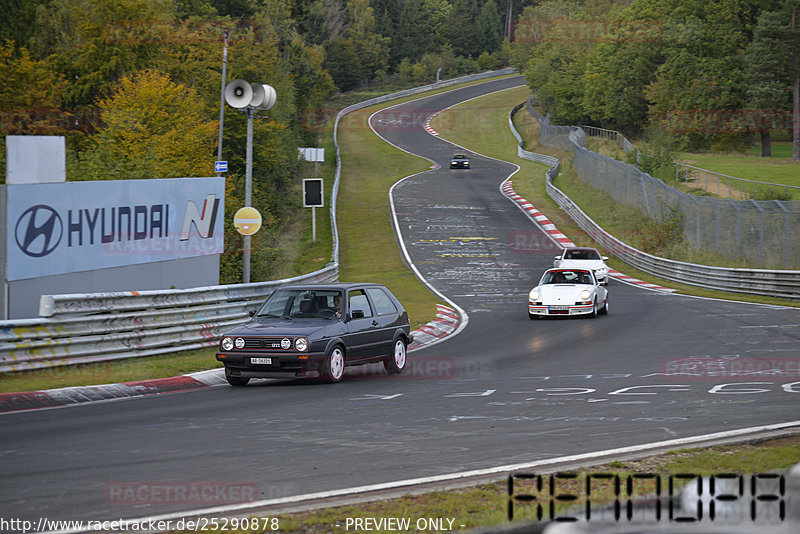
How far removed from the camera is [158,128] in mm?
44344

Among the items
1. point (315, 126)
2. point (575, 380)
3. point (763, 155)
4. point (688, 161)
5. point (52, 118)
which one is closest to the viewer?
point (575, 380)

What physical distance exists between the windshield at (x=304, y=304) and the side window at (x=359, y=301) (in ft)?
0.84

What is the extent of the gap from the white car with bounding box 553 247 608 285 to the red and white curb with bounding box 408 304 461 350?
27.0ft

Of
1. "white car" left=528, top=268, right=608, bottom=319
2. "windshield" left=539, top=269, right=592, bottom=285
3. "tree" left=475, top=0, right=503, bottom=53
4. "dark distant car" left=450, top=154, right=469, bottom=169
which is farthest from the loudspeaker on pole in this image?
"tree" left=475, top=0, right=503, bottom=53

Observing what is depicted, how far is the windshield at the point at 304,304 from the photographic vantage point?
49.5 ft

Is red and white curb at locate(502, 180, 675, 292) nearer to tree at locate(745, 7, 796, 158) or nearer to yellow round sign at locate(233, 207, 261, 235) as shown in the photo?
yellow round sign at locate(233, 207, 261, 235)

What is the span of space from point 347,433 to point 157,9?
5913 centimetres

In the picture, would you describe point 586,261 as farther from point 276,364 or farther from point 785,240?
point 276,364

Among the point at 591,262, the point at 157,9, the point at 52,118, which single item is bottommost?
the point at 591,262

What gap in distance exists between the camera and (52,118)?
49.5 metres

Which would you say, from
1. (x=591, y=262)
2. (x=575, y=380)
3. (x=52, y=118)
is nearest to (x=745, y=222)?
(x=591, y=262)

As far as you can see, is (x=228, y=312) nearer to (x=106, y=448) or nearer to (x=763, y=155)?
(x=106, y=448)

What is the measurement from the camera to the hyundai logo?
15180mm

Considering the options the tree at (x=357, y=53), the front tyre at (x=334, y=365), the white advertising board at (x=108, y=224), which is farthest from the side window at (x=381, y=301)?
the tree at (x=357, y=53)
